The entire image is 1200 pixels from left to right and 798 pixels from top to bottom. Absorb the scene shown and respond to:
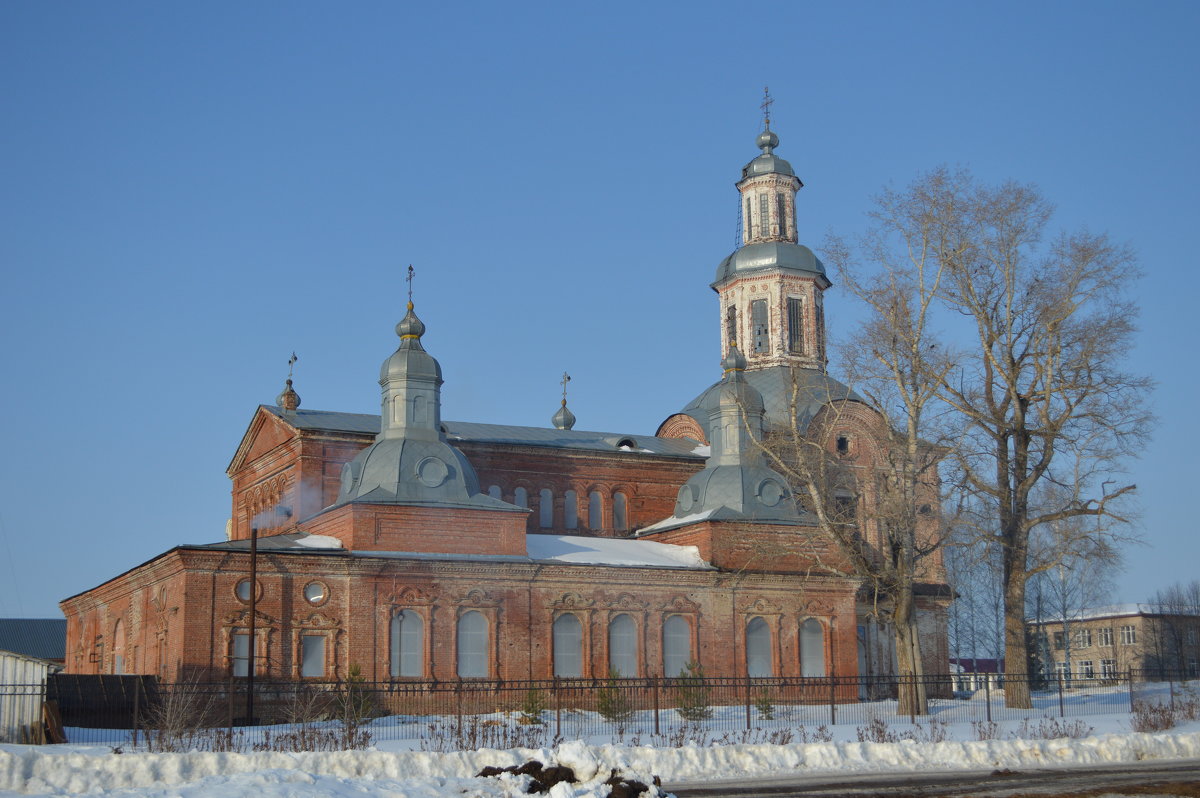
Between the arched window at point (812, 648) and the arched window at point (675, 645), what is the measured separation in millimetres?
3027

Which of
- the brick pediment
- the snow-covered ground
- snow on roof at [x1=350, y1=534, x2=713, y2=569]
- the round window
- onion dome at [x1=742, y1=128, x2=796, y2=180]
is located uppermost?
onion dome at [x1=742, y1=128, x2=796, y2=180]

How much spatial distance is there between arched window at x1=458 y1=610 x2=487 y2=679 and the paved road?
47.1 ft

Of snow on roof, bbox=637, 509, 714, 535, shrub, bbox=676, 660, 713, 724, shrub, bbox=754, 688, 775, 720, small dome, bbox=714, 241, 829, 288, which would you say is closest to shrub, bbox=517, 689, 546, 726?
shrub, bbox=676, 660, 713, 724

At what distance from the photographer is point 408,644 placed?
29922 mm

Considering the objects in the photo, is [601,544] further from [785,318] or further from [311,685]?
[785,318]

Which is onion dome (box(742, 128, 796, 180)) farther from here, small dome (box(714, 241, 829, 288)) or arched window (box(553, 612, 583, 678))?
arched window (box(553, 612, 583, 678))

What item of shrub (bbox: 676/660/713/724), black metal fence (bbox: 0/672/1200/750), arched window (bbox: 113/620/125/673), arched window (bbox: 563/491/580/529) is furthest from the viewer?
arched window (bbox: 563/491/580/529)

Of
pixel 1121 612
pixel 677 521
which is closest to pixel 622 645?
pixel 677 521

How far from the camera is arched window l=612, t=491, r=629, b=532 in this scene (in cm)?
3906

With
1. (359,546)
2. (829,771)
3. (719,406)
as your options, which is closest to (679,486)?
(719,406)

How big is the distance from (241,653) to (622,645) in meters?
8.75

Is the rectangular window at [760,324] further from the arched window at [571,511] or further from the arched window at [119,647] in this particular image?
the arched window at [119,647]

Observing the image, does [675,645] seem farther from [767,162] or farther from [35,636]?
[35,636]

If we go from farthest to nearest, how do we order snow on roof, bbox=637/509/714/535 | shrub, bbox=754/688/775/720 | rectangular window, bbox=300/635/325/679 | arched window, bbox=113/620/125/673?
snow on roof, bbox=637/509/714/535 → arched window, bbox=113/620/125/673 → rectangular window, bbox=300/635/325/679 → shrub, bbox=754/688/775/720
